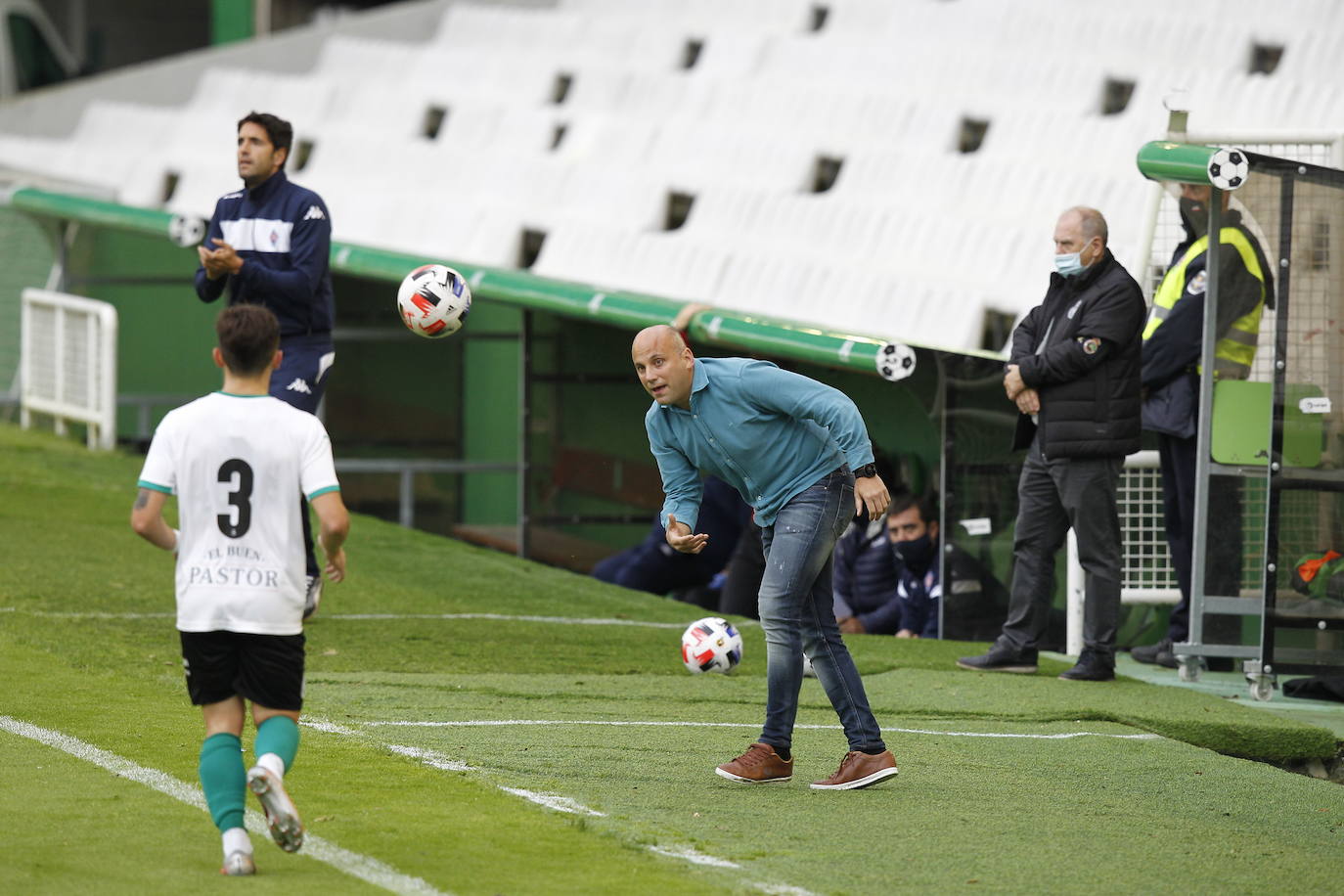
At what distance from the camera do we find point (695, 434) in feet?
19.5

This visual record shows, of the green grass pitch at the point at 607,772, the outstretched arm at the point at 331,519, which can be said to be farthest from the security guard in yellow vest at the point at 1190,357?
the outstretched arm at the point at 331,519

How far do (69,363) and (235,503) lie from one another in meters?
Result: 11.8

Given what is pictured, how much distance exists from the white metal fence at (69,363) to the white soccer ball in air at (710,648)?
8.78 m

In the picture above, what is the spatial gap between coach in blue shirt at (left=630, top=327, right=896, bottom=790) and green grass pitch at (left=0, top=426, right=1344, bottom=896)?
209 millimetres

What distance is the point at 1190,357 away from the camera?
8.91m

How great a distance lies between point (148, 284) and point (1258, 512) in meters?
12.0

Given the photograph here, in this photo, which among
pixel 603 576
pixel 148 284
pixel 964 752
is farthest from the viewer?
pixel 148 284

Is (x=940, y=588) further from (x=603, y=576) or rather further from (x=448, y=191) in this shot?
(x=448, y=191)

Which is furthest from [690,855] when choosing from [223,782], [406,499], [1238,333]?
[406,499]

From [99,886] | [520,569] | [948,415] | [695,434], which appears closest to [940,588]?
[948,415]

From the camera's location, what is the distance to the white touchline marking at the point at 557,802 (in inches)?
212

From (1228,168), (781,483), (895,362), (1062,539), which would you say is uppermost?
(1228,168)

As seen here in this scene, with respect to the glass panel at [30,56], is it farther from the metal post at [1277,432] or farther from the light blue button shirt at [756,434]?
the light blue button shirt at [756,434]

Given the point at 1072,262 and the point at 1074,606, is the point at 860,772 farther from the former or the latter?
the point at 1074,606
